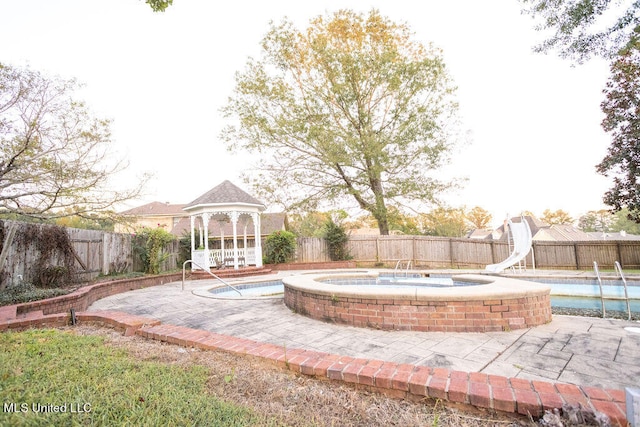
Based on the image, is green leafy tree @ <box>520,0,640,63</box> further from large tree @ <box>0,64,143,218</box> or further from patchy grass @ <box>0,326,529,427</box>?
large tree @ <box>0,64,143,218</box>

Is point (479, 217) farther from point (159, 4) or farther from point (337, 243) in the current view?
point (159, 4)

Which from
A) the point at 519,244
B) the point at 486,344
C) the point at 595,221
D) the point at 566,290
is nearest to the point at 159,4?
the point at 486,344

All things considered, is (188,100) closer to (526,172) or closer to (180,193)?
(526,172)

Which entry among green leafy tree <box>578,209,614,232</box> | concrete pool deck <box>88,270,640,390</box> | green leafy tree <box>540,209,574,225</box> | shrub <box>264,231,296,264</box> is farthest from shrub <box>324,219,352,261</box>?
green leafy tree <box>578,209,614,232</box>

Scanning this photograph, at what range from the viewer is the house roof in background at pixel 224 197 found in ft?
45.5

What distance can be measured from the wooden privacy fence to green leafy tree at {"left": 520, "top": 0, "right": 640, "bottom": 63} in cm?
939

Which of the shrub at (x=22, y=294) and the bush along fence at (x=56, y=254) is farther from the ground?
the bush along fence at (x=56, y=254)

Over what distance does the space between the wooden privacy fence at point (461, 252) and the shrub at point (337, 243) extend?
0.30m

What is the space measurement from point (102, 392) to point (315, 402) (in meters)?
1.44

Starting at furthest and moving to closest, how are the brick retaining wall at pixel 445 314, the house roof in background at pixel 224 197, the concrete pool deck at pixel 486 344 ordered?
the house roof in background at pixel 224 197
the brick retaining wall at pixel 445 314
the concrete pool deck at pixel 486 344

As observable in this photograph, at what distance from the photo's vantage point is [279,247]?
52.1 feet

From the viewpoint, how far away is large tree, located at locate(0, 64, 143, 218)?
819cm

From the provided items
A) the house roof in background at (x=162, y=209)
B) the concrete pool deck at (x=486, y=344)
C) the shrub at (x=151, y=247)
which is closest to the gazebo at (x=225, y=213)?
the shrub at (x=151, y=247)

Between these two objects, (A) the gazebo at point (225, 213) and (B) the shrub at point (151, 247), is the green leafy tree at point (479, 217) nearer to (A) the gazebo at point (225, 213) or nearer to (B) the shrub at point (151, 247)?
(A) the gazebo at point (225, 213)
